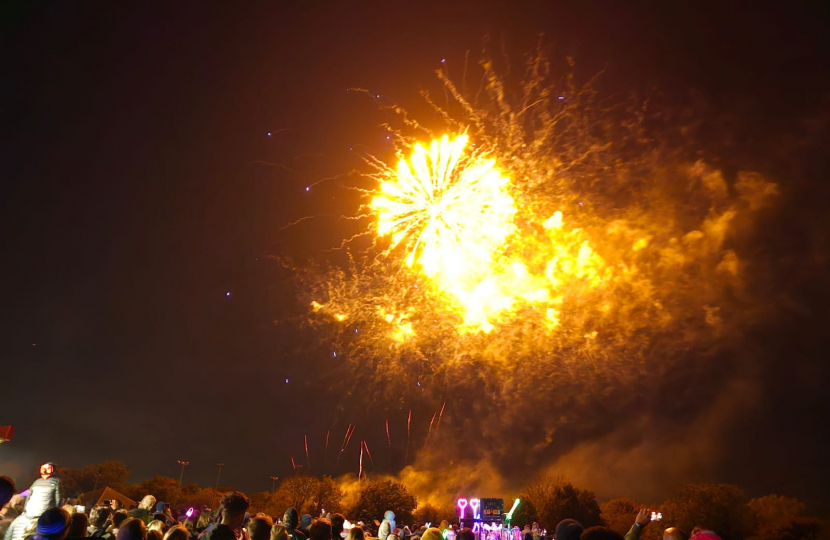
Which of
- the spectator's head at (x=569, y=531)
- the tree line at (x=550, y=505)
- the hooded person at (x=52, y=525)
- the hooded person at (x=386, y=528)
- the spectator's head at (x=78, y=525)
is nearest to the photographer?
the spectator's head at (x=569, y=531)

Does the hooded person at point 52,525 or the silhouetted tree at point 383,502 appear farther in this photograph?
the silhouetted tree at point 383,502

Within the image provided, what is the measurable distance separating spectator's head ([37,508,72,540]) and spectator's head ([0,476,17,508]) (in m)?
1.83

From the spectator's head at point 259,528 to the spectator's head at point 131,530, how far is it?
34.8 inches

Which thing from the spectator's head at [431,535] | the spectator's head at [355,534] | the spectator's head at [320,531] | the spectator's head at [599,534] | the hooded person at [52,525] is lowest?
the spectator's head at [431,535]

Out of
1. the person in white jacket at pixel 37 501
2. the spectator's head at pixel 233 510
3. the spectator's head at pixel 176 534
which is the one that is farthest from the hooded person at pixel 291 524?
the person in white jacket at pixel 37 501

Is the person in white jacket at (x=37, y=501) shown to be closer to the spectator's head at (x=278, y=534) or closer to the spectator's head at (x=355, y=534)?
the spectator's head at (x=278, y=534)

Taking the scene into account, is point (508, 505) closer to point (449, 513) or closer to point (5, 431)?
point (449, 513)

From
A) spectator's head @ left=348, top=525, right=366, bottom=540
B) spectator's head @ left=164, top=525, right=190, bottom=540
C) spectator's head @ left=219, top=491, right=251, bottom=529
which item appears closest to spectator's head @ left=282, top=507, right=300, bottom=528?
spectator's head @ left=348, top=525, right=366, bottom=540

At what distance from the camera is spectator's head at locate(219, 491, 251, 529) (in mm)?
5148

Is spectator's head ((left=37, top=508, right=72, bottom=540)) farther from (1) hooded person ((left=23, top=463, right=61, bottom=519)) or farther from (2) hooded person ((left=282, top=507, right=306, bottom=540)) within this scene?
(2) hooded person ((left=282, top=507, right=306, bottom=540))

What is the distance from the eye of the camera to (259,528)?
4910mm

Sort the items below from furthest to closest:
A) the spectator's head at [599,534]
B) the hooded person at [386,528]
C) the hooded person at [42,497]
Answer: the hooded person at [386,528] → the hooded person at [42,497] → the spectator's head at [599,534]

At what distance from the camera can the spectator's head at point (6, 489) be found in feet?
18.4

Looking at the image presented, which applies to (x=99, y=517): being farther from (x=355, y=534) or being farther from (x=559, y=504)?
(x=559, y=504)
